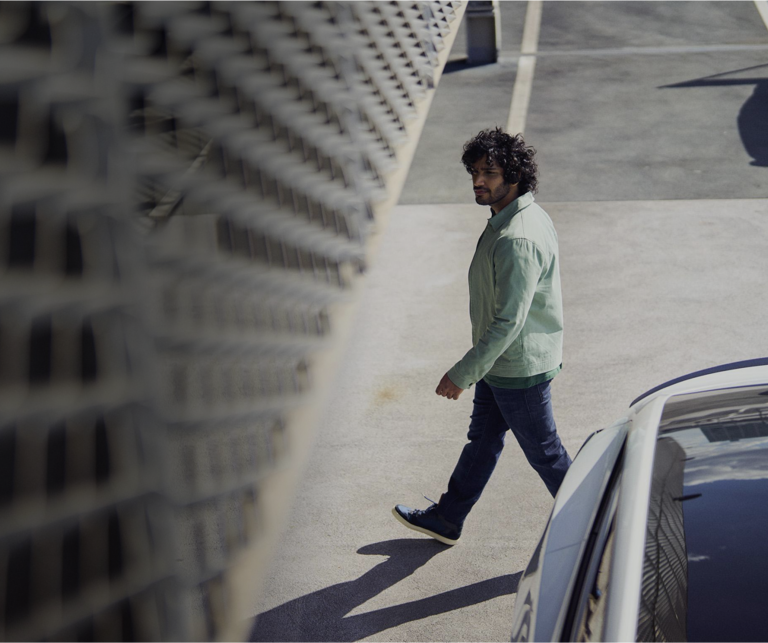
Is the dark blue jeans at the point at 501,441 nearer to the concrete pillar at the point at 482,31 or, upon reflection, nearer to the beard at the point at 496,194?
the beard at the point at 496,194

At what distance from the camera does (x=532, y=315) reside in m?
3.48

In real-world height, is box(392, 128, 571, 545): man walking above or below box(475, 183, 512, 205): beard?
below

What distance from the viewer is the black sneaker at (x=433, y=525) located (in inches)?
153

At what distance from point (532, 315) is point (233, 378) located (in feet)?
8.33

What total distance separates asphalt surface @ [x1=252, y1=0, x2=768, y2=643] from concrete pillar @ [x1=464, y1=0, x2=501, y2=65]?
4.99 ft

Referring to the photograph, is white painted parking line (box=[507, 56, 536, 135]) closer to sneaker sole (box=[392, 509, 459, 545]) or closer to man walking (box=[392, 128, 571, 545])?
man walking (box=[392, 128, 571, 545])

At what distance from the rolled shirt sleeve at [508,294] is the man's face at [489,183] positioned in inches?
9.8

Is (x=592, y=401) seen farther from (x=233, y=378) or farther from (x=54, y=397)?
(x=54, y=397)

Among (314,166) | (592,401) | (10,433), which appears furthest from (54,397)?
(592,401)

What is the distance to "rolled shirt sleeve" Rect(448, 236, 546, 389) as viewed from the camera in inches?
128

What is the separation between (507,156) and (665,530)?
1702 millimetres

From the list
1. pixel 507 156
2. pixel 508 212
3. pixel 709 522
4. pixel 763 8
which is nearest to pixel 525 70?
pixel 763 8

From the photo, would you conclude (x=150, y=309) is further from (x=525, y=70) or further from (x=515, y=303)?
(x=525, y=70)

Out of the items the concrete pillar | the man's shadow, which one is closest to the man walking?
the man's shadow
